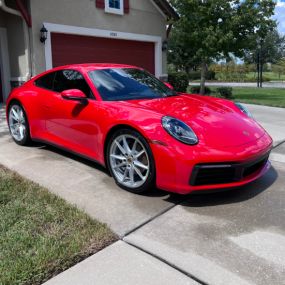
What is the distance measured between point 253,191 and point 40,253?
2.33 metres

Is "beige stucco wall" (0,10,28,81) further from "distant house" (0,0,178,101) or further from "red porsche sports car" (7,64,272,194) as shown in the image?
"red porsche sports car" (7,64,272,194)

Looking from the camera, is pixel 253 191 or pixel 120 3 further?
pixel 120 3

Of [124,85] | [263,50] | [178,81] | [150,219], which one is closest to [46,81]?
[124,85]

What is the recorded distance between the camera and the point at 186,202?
3572mm

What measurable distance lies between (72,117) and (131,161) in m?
1.12

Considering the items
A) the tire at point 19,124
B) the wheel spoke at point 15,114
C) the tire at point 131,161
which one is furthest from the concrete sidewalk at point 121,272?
the wheel spoke at point 15,114

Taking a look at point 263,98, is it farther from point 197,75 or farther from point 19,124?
point 197,75

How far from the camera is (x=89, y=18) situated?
10.9 m

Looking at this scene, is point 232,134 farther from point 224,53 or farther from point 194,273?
point 224,53

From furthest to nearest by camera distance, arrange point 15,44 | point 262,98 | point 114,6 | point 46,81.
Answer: point 262,98 → point 114,6 → point 15,44 → point 46,81

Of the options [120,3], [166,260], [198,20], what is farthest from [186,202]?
[198,20]

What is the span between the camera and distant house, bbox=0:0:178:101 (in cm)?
957

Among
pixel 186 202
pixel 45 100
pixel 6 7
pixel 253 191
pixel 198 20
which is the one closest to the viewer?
pixel 186 202

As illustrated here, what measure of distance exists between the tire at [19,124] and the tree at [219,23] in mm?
9995
